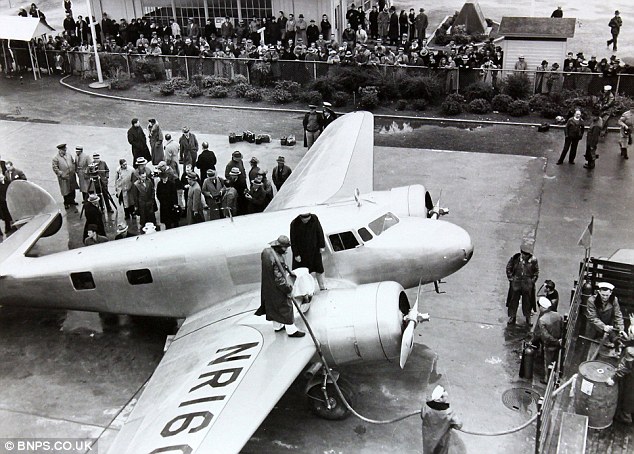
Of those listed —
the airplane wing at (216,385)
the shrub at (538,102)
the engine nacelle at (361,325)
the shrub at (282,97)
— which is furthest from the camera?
the shrub at (282,97)

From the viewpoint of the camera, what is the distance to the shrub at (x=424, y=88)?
3142cm

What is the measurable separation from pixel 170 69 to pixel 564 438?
29553 mm

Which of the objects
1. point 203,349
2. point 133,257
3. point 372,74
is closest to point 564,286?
point 203,349

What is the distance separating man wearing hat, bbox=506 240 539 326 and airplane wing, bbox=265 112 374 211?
196 inches

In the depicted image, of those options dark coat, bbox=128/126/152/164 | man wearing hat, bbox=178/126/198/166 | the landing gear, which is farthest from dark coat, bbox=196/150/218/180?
the landing gear

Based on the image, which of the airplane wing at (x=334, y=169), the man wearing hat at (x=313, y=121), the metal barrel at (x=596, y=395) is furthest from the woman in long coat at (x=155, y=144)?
the metal barrel at (x=596, y=395)

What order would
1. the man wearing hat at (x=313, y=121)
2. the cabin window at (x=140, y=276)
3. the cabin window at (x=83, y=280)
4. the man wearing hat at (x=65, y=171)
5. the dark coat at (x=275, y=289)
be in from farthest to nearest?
the man wearing hat at (x=313, y=121) < the man wearing hat at (x=65, y=171) < the cabin window at (x=83, y=280) < the cabin window at (x=140, y=276) < the dark coat at (x=275, y=289)

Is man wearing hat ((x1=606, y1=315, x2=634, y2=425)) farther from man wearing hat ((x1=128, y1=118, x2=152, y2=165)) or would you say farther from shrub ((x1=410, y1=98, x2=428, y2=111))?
shrub ((x1=410, y1=98, x2=428, y2=111))

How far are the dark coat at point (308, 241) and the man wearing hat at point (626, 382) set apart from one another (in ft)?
19.7

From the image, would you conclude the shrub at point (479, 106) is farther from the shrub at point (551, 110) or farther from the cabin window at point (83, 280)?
the cabin window at point (83, 280)

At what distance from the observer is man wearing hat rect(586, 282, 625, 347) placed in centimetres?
1374

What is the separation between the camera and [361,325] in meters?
12.7

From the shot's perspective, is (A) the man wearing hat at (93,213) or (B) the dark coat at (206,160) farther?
(B) the dark coat at (206,160)

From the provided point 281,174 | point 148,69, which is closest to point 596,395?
point 281,174
